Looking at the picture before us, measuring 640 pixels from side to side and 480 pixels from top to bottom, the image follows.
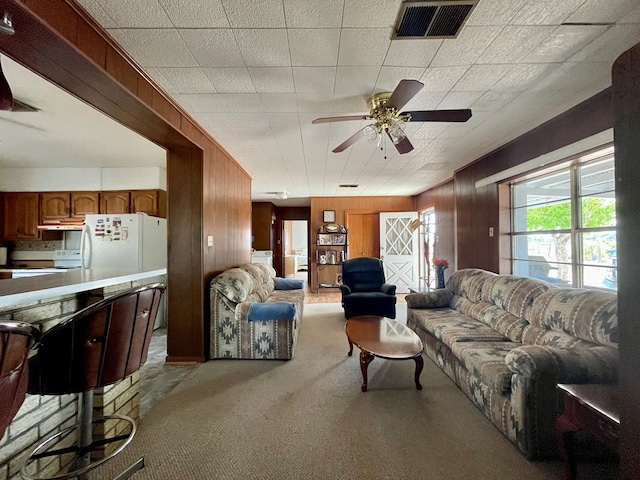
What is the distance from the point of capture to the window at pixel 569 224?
2.32 metres

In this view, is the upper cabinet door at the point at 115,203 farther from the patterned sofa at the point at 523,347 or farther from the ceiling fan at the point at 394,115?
the patterned sofa at the point at 523,347

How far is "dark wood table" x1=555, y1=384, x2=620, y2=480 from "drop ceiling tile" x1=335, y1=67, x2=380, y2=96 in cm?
211

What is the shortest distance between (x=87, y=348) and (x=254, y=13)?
175 centimetres

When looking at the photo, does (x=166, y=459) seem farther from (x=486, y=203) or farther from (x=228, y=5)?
(x=486, y=203)

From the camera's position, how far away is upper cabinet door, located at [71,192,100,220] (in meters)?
4.16

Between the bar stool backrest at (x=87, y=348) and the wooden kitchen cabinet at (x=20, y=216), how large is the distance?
4673 mm

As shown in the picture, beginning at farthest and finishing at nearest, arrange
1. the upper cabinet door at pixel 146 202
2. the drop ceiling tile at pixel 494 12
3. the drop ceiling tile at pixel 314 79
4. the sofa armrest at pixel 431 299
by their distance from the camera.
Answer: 1. the upper cabinet door at pixel 146 202
2. the sofa armrest at pixel 431 299
3. the drop ceiling tile at pixel 314 79
4. the drop ceiling tile at pixel 494 12

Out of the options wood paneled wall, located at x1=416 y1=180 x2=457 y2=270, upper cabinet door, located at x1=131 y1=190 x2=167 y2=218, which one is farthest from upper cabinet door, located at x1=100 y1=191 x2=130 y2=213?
wood paneled wall, located at x1=416 y1=180 x2=457 y2=270

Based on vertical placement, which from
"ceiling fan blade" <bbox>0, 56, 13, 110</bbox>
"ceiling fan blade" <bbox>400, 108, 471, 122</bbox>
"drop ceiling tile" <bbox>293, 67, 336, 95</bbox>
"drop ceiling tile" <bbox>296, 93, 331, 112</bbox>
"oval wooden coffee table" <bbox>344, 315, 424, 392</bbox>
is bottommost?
"oval wooden coffee table" <bbox>344, 315, 424, 392</bbox>

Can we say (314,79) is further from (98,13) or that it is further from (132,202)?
(132,202)

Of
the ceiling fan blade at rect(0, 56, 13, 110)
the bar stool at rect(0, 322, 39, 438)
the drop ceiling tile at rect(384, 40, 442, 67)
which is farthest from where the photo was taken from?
the drop ceiling tile at rect(384, 40, 442, 67)

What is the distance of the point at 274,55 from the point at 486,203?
340cm

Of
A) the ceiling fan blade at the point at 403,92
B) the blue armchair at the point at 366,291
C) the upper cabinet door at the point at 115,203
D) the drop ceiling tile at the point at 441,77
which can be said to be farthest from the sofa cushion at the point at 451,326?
the upper cabinet door at the point at 115,203

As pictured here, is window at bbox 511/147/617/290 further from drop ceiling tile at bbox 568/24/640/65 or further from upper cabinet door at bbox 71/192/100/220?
upper cabinet door at bbox 71/192/100/220
